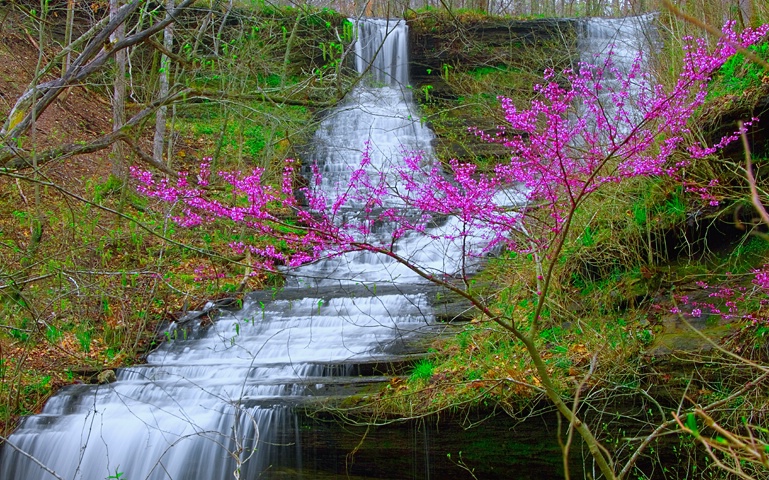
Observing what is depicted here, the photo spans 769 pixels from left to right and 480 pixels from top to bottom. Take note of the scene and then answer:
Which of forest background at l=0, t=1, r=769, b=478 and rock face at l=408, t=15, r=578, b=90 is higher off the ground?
rock face at l=408, t=15, r=578, b=90

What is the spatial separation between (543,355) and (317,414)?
6.60 feet

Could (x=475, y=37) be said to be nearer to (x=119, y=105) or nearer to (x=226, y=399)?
(x=119, y=105)

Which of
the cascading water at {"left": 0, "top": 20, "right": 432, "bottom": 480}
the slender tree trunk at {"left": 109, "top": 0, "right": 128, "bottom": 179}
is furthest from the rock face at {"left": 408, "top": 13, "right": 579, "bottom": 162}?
the cascading water at {"left": 0, "top": 20, "right": 432, "bottom": 480}

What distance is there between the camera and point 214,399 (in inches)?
262

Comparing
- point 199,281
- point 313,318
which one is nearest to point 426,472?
point 313,318

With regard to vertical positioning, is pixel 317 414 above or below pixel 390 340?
below

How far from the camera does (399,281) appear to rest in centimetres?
948

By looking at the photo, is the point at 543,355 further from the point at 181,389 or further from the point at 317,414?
the point at 181,389

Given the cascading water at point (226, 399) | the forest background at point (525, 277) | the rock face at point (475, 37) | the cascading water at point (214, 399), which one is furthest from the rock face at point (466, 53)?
the cascading water at point (214, 399)

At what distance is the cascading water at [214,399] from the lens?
599 cm

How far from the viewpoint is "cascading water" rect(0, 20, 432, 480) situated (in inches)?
236

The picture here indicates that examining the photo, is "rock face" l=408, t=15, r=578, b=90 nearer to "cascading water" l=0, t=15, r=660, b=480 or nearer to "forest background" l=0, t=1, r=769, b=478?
"forest background" l=0, t=1, r=769, b=478

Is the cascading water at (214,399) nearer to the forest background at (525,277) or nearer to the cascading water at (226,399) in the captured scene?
the cascading water at (226,399)

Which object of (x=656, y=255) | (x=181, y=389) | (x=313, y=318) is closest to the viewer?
(x=656, y=255)
